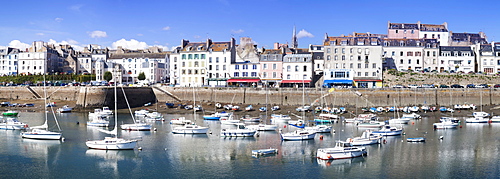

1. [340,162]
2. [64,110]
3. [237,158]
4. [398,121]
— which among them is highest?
[64,110]

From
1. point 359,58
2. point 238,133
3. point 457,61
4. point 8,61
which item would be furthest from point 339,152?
point 8,61

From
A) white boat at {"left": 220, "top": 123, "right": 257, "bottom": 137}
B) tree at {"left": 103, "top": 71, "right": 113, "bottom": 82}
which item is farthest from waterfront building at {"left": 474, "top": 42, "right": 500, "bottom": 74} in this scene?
tree at {"left": 103, "top": 71, "right": 113, "bottom": 82}

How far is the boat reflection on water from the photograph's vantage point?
1185 inches

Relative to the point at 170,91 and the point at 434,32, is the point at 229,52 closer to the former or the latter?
the point at 170,91

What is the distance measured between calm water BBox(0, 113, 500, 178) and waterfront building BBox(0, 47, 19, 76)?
198 feet

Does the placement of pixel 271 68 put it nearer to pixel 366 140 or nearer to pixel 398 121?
pixel 398 121

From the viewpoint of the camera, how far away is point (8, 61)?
9756 centimetres

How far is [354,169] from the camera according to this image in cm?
2922

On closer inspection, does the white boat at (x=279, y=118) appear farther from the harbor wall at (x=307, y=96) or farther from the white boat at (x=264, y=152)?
the white boat at (x=264, y=152)

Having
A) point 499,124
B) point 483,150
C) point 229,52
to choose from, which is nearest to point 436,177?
point 483,150

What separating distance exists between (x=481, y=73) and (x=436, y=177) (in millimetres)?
53254

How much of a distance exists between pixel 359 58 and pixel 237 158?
4472 centimetres

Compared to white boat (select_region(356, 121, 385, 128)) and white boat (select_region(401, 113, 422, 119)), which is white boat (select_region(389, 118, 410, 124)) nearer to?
white boat (select_region(401, 113, 422, 119))

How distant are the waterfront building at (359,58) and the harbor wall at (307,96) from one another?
28.5 feet
